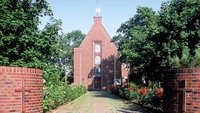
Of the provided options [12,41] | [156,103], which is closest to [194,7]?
[156,103]

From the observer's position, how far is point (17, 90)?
25.2ft

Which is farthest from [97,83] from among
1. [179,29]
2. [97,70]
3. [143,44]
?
[179,29]

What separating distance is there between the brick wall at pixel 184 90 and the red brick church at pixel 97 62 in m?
58.2

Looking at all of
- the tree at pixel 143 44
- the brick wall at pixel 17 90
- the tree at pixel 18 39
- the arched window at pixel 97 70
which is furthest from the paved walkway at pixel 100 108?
the arched window at pixel 97 70

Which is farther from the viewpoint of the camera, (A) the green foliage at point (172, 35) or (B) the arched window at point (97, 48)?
(B) the arched window at point (97, 48)

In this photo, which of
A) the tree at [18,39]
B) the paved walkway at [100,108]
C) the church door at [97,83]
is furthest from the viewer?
the church door at [97,83]

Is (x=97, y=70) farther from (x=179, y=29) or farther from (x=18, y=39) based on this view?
(x=18, y=39)

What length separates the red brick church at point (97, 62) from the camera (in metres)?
67.8

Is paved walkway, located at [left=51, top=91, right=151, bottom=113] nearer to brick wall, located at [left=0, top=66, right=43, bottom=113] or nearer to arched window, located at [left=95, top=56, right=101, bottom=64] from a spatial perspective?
brick wall, located at [left=0, top=66, right=43, bottom=113]

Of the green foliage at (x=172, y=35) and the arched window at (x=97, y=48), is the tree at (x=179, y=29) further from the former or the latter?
the arched window at (x=97, y=48)

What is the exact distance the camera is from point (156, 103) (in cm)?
1738

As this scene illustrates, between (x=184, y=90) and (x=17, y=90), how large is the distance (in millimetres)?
4064

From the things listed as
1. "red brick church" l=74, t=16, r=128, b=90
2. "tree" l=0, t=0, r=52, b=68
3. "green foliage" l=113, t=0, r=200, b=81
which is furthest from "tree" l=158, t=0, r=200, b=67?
"red brick church" l=74, t=16, r=128, b=90

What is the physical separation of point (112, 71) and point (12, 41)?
53172 mm
